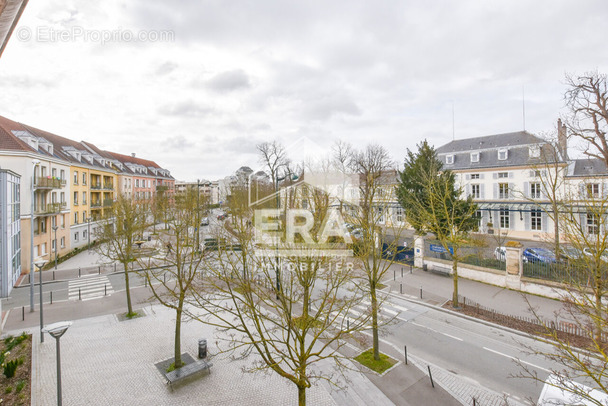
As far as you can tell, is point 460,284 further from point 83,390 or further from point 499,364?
point 83,390

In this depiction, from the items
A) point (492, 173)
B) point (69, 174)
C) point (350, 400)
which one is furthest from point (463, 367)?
point (69, 174)

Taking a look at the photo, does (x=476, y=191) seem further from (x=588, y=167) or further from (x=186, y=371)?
(x=186, y=371)

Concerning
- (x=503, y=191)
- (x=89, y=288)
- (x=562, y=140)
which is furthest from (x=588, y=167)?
(x=89, y=288)

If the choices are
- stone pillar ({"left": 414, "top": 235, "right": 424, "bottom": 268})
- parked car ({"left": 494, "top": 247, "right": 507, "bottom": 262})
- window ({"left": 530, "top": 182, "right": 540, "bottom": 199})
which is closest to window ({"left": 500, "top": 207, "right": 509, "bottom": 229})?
window ({"left": 530, "top": 182, "right": 540, "bottom": 199})

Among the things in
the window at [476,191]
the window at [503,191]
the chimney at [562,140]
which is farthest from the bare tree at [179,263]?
the window at [503,191]

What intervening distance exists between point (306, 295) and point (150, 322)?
34.2 ft

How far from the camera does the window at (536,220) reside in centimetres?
3085

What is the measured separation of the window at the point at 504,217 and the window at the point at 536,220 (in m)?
2.24

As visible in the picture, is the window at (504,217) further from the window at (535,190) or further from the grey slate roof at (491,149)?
the grey slate roof at (491,149)

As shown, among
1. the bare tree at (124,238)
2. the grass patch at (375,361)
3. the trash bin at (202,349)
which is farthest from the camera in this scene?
the bare tree at (124,238)

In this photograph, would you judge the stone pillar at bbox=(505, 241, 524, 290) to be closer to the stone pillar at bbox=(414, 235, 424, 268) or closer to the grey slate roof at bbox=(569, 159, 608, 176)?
the stone pillar at bbox=(414, 235, 424, 268)

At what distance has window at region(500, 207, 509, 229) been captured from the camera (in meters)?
33.2

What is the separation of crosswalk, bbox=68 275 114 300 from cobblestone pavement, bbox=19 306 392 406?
600 cm

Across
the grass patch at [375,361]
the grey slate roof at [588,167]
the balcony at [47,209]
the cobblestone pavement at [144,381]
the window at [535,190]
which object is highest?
the grey slate roof at [588,167]
